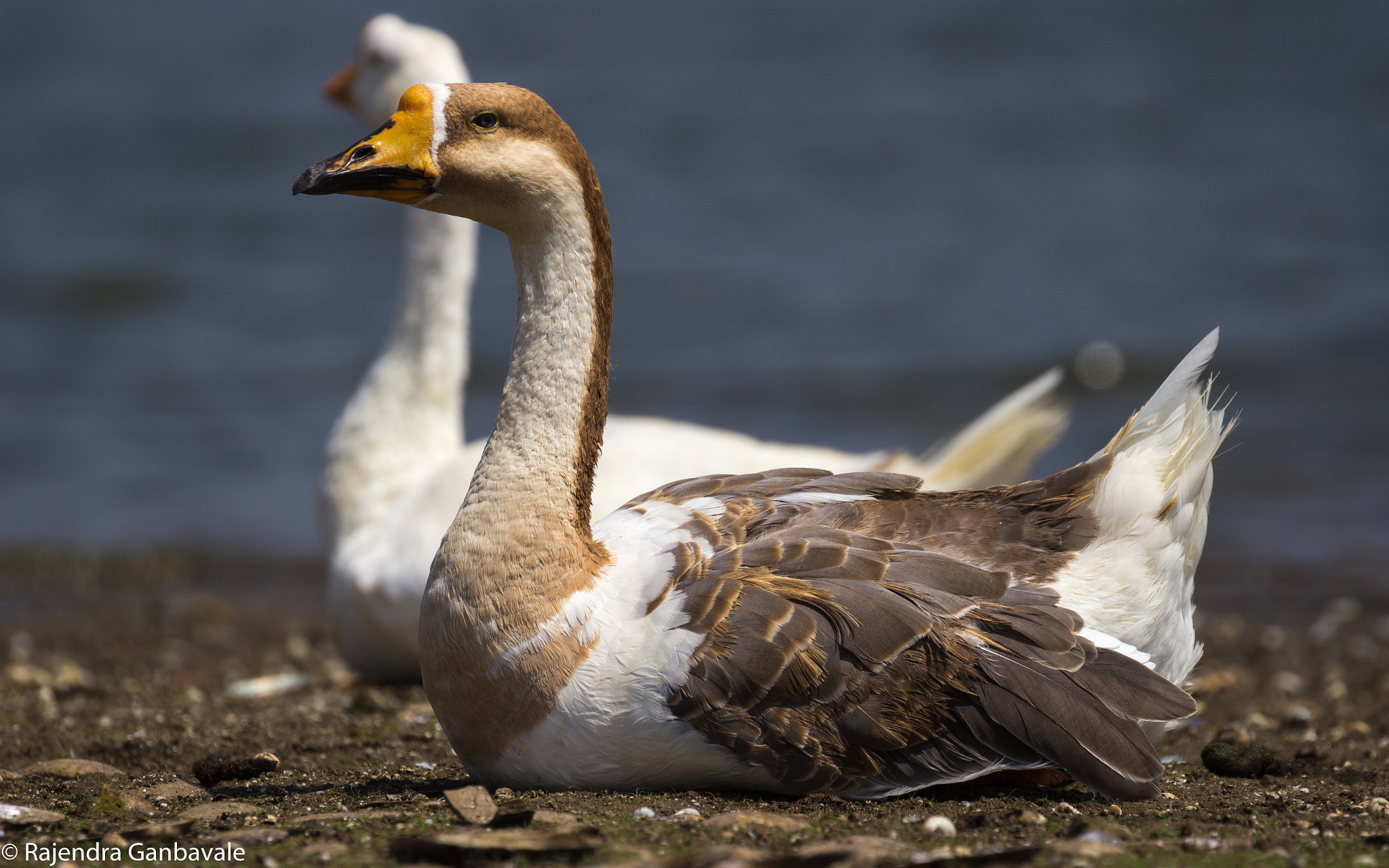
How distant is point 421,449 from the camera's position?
7.41 meters

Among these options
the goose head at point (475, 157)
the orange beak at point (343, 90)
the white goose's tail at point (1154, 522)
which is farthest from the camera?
the orange beak at point (343, 90)

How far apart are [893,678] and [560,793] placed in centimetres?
102

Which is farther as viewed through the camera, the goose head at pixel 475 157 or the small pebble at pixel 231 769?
the small pebble at pixel 231 769

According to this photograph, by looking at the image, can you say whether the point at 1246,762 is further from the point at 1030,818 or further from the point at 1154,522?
the point at 1030,818

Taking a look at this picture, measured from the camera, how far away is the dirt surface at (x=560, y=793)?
3133 millimetres

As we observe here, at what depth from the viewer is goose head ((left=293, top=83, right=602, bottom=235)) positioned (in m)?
3.98

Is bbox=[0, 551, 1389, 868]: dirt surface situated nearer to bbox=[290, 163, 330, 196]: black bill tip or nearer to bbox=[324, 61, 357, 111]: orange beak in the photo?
bbox=[290, 163, 330, 196]: black bill tip

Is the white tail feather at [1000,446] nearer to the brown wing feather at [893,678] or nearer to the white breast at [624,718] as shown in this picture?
the brown wing feather at [893,678]

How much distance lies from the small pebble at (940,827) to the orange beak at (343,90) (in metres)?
6.35

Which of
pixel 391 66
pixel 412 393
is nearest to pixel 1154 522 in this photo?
Answer: pixel 412 393

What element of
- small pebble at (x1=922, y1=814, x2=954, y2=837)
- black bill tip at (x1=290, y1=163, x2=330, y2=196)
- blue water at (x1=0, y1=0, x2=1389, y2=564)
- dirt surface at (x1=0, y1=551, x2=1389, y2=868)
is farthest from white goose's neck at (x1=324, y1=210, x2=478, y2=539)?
small pebble at (x1=922, y1=814, x2=954, y2=837)

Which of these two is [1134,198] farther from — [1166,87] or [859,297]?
[859,297]

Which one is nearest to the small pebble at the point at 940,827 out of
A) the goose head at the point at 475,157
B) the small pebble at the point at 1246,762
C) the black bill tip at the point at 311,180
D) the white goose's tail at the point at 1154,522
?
the white goose's tail at the point at 1154,522

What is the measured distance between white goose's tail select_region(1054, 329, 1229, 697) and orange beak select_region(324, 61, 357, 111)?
5668 millimetres
